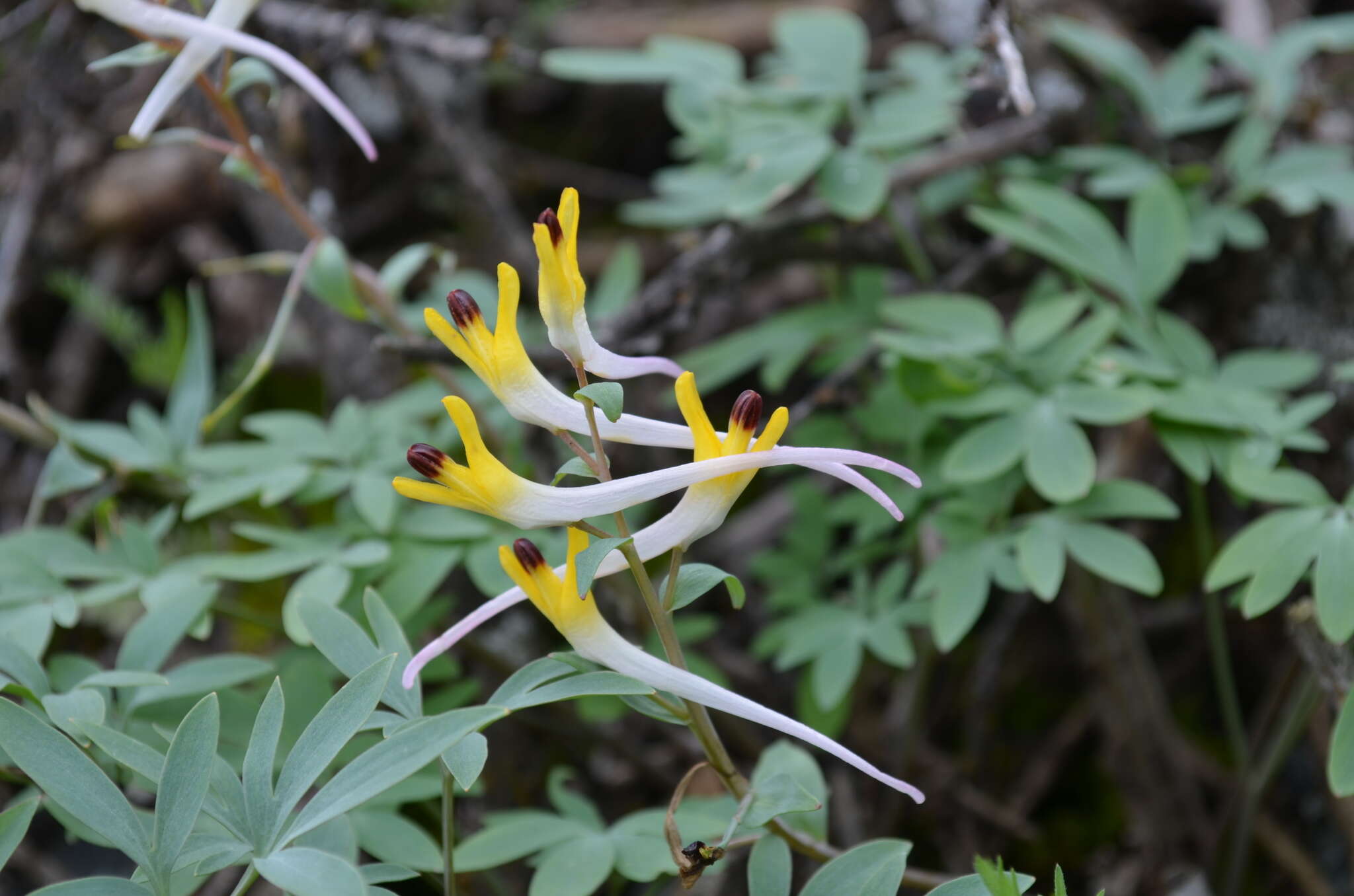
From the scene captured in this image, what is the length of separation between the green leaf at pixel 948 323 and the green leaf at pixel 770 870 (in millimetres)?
758

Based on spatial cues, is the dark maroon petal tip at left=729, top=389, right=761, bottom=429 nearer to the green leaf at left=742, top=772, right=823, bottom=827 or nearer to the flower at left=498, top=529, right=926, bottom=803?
the flower at left=498, top=529, right=926, bottom=803

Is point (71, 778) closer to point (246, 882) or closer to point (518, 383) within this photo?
point (246, 882)

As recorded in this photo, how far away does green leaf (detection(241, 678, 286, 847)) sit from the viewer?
765 mm

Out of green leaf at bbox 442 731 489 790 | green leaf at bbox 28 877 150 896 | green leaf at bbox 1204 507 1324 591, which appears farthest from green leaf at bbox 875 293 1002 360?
green leaf at bbox 28 877 150 896

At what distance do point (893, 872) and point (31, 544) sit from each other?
1192mm

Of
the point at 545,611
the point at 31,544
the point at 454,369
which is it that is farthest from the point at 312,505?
the point at 545,611

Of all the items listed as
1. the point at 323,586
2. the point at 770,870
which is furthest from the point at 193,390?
the point at 770,870

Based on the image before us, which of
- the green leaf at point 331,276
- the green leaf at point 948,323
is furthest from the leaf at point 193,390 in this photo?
the green leaf at point 948,323

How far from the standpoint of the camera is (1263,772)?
57.1 inches

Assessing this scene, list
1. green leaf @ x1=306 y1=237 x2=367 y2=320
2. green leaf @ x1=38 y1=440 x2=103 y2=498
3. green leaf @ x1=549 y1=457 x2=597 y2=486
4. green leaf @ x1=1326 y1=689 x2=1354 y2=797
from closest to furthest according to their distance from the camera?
green leaf @ x1=549 y1=457 x2=597 y2=486, green leaf @ x1=1326 y1=689 x2=1354 y2=797, green leaf @ x1=306 y1=237 x2=367 y2=320, green leaf @ x1=38 y1=440 x2=103 y2=498

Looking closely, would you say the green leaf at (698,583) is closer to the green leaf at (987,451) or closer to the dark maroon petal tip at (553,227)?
the dark maroon petal tip at (553,227)

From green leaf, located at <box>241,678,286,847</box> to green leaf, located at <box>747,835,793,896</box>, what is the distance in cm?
44

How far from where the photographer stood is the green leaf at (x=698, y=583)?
829mm

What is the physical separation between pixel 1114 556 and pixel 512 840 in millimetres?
819
